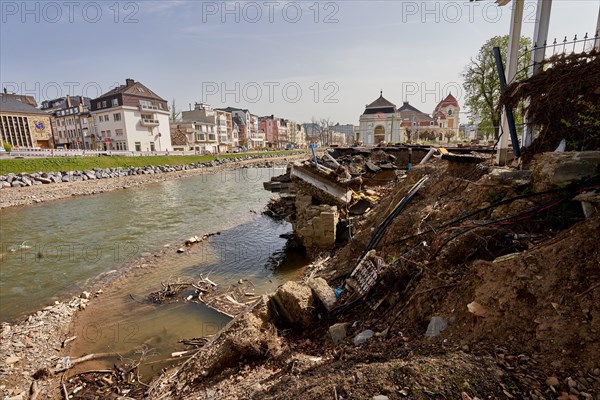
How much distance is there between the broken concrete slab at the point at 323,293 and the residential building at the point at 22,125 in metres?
61.0

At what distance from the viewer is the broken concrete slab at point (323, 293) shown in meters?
4.80

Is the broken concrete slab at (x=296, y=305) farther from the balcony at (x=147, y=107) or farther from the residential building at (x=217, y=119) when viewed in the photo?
the residential building at (x=217, y=119)

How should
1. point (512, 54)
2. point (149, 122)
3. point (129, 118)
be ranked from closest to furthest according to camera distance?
point (512, 54), point (129, 118), point (149, 122)

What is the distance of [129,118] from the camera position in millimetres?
57250

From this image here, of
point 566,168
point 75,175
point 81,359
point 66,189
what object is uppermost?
point 566,168

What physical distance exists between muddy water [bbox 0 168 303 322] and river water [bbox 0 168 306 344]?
36 mm

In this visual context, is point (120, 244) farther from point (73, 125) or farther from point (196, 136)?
point (73, 125)

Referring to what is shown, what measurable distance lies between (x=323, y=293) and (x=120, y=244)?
12.3m

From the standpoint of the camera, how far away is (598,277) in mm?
2525

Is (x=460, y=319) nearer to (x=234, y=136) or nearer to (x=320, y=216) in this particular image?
(x=320, y=216)

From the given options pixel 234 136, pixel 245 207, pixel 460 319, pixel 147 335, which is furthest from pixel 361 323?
pixel 234 136

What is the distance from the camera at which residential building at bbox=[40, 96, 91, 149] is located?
207ft

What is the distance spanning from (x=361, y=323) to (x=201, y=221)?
15.4 m

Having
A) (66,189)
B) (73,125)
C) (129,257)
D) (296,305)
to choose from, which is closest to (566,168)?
(296,305)
